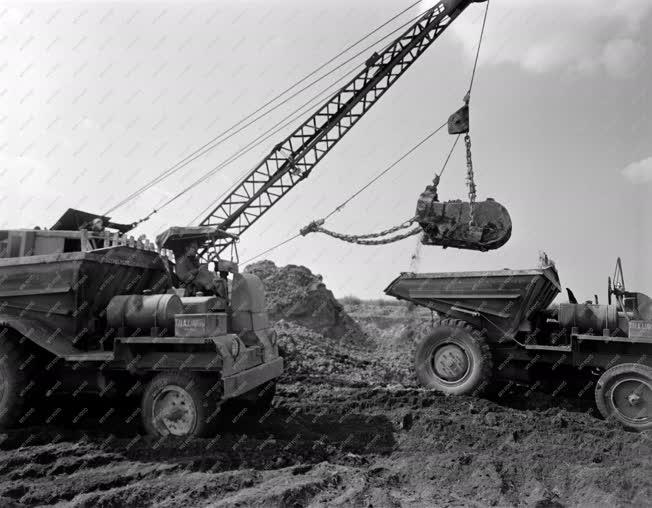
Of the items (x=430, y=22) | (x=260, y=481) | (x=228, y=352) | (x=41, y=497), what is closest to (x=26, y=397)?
(x=41, y=497)

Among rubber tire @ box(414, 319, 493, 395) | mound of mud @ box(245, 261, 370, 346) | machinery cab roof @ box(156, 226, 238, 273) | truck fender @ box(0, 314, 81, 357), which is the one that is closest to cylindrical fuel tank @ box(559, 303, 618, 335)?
rubber tire @ box(414, 319, 493, 395)

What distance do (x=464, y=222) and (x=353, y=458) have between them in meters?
5.20

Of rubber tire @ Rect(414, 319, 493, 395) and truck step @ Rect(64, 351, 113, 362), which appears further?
rubber tire @ Rect(414, 319, 493, 395)

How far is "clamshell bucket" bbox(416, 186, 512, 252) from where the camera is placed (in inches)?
363

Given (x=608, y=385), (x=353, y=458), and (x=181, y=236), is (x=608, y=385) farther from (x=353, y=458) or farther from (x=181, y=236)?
(x=181, y=236)

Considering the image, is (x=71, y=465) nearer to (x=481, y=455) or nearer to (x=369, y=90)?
(x=481, y=455)

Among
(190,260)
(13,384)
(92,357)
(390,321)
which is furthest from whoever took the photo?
(390,321)

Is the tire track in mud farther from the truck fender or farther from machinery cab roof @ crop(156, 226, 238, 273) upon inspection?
machinery cab roof @ crop(156, 226, 238, 273)

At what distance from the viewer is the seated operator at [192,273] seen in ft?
26.4

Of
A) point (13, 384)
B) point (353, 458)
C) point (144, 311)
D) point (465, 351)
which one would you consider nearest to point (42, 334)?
point (13, 384)

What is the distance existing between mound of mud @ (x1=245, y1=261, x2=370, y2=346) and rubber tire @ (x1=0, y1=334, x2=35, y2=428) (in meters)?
11.6

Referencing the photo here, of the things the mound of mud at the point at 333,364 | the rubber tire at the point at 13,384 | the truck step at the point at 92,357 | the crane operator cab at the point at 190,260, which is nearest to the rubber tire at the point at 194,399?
the truck step at the point at 92,357

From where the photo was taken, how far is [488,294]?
7.74 metres

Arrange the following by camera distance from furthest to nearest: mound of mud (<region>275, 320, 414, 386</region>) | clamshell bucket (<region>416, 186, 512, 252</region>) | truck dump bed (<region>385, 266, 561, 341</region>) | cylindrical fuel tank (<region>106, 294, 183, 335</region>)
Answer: mound of mud (<region>275, 320, 414, 386</region>) → clamshell bucket (<region>416, 186, 512, 252</region>) → truck dump bed (<region>385, 266, 561, 341</region>) → cylindrical fuel tank (<region>106, 294, 183, 335</region>)
